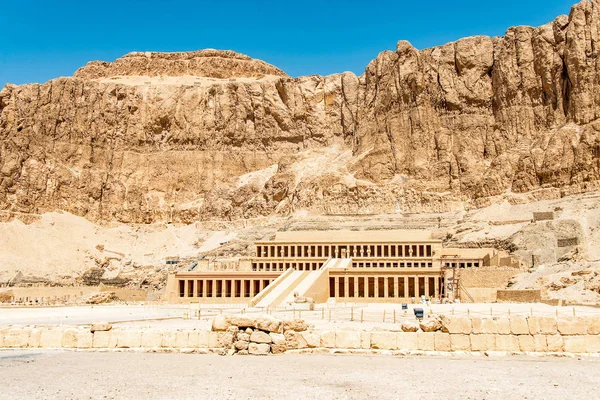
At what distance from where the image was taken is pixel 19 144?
122812 mm

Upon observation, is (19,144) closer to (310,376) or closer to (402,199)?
(402,199)

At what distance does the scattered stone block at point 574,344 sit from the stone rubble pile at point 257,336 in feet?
27.0

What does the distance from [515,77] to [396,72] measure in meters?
20.9

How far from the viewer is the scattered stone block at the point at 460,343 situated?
2100cm

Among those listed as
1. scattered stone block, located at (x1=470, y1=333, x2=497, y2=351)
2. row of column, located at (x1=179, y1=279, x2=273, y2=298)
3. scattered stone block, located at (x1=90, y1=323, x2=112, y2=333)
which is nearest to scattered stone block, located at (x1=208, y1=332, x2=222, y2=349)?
scattered stone block, located at (x1=90, y1=323, x2=112, y2=333)

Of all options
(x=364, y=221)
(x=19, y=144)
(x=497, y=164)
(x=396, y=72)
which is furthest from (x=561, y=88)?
(x=19, y=144)

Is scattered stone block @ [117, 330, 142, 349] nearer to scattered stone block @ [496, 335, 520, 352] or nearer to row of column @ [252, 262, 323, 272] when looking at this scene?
scattered stone block @ [496, 335, 520, 352]

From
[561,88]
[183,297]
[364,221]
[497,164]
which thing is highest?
[561,88]

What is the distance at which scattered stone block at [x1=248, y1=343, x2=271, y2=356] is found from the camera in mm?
20875

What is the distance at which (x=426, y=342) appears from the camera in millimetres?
21188

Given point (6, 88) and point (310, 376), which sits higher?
point (6, 88)

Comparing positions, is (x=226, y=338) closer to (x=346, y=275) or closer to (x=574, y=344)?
(x=574, y=344)

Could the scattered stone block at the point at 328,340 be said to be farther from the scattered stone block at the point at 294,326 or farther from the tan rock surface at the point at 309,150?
the tan rock surface at the point at 309,150

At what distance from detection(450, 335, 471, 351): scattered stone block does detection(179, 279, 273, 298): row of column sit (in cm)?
4168
